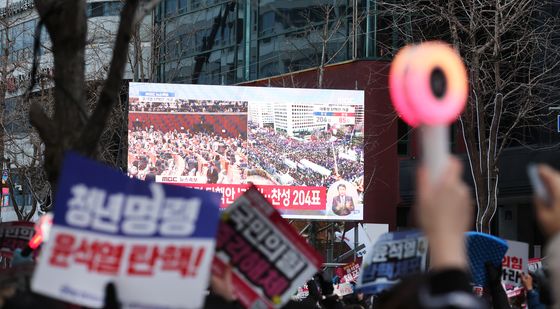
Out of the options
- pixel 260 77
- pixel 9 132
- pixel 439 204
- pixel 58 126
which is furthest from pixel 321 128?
pixel 439 204

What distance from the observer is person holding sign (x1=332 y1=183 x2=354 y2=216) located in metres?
27.1

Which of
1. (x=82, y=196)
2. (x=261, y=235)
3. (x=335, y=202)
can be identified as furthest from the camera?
(x=335, y=202)

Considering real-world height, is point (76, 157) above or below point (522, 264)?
above

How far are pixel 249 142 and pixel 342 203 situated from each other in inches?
103

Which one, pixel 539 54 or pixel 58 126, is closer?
pixel 58 126

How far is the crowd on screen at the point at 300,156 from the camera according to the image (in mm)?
27266

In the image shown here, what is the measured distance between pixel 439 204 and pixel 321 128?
24.1 meters

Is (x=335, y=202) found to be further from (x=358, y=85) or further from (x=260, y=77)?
(x=260, y=77)

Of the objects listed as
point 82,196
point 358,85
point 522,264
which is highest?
point 358,85

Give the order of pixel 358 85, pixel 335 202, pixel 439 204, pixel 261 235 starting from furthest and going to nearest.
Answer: pixel 358 85, pixel 335 202, pixel 261 235, pixel 439 204

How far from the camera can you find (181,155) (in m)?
27.1

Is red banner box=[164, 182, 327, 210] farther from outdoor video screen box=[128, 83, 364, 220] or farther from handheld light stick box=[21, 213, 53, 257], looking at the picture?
handheld light stick box=[21, 213, 53, 257]

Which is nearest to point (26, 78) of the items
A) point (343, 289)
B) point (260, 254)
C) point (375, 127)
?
point (375, 127)

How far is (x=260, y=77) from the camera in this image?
3825 cm
